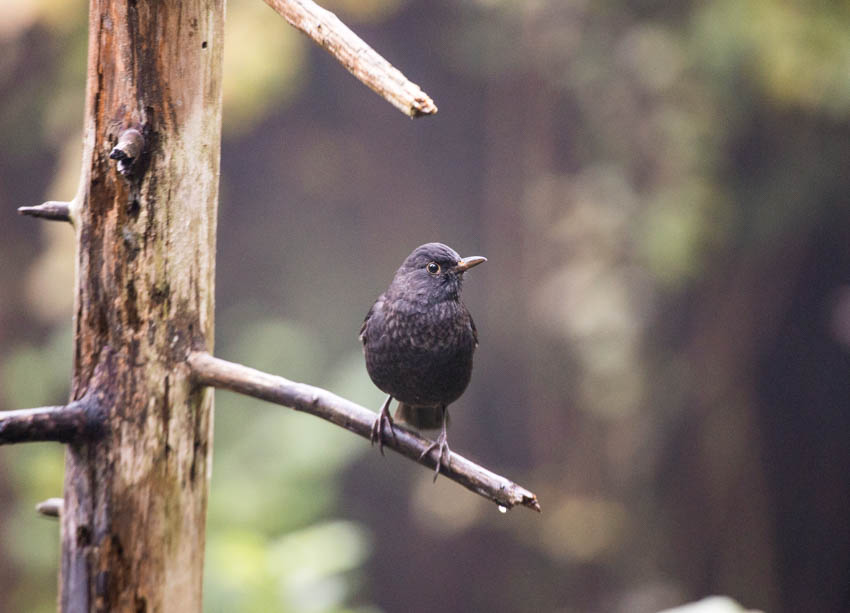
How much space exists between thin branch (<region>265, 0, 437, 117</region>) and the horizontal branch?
3.09 ft

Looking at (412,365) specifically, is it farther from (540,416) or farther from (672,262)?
(540,416)

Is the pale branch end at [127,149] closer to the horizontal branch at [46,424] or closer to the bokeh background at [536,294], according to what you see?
the horizontal branch at [46,424]

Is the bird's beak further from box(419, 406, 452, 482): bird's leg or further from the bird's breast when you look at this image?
box(419, 406, 452, 482): bird's leg

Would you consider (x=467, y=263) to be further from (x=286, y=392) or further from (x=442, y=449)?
(x=286, y=392)

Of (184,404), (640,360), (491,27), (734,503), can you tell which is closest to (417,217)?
(491,27)

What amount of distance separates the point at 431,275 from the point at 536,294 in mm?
3224

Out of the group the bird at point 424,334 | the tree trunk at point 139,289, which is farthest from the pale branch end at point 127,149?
the bird at point 424,334

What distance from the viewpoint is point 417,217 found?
621 cm

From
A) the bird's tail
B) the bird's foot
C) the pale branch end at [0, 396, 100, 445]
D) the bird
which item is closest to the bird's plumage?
the bird

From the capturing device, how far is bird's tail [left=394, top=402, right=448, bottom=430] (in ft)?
8.38

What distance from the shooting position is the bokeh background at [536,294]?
4.36m

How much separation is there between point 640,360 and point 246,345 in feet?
8.85

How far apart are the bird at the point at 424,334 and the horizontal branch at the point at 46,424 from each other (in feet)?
2.34

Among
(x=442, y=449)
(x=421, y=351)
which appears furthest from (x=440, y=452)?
(x=421, y=351)
